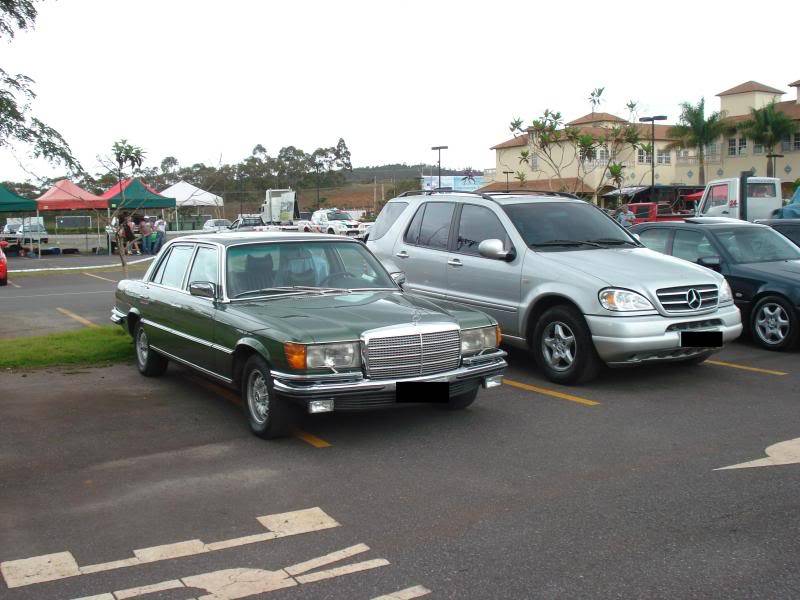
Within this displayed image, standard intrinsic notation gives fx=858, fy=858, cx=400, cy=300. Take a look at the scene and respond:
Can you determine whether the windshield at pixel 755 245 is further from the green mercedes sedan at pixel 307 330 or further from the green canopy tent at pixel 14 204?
the green canopy tent at pixel 14 204

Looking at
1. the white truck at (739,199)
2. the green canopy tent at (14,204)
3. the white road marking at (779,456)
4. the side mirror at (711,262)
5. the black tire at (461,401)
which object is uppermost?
the green canopy tent at (14,204)

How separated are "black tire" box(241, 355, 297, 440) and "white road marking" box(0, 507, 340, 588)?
1442 millimetres

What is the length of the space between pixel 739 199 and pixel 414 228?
43.9 feet

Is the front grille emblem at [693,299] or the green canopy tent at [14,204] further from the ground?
the green canopy tent at [14,204]

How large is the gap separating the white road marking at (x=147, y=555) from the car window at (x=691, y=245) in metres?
7.82

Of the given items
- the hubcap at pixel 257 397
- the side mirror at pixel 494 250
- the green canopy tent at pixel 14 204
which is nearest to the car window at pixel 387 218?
the side mirror at pixel 494 250

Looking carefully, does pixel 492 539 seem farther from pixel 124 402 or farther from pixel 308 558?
pixel 124 402

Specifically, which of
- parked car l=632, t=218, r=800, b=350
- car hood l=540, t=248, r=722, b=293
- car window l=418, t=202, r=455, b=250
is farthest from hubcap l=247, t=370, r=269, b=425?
parked car l=632, t=218, r=800, b=350

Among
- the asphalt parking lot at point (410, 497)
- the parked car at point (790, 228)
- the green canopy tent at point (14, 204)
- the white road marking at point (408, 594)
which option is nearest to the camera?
the white road marking at point (408, 594)

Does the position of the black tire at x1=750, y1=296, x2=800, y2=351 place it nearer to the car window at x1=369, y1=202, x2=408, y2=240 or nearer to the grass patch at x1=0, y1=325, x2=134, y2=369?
the car window at x1=369, y1=202, x2=408, y2=240

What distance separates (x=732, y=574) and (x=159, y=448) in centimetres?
413

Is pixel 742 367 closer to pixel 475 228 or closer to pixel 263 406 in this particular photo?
pixel 475 228

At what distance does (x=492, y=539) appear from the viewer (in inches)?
179

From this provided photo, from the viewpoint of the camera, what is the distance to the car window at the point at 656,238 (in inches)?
458
